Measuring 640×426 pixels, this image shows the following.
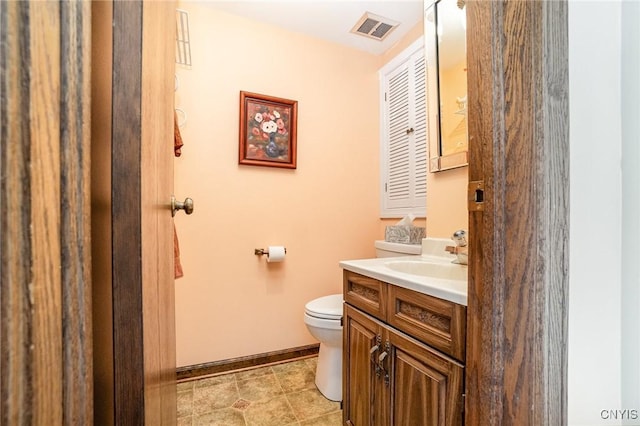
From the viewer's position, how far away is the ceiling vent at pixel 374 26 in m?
1.78

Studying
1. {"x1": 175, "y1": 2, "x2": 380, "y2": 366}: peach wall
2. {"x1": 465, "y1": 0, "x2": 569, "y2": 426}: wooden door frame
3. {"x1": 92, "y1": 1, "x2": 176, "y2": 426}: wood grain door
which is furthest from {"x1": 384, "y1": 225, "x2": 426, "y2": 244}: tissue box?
{"x1": 92, "y1": 1, "x2": 176, "y2": 426}: wood grain door

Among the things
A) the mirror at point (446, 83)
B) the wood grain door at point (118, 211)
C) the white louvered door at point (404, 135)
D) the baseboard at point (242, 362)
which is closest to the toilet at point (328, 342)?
the baseboard at point (242, 362)

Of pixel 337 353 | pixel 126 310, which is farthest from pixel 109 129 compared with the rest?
pixel 337 353

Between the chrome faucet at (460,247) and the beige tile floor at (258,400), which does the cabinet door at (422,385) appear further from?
the beige tile floor at (258,400)

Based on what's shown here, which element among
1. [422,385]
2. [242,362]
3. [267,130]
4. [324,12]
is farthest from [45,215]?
[324,12]

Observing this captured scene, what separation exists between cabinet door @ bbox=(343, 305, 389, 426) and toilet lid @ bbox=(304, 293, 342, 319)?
25 centimetres

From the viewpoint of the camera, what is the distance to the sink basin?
1186 millimetres

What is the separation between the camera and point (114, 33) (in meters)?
0.35

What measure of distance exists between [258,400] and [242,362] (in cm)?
35

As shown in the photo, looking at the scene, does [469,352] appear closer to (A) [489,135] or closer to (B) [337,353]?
(A) [489,135]

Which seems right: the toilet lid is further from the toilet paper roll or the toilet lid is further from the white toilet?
the toilet paper roll

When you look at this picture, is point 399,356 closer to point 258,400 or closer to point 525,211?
point 525,211

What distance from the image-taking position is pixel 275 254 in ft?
6.06

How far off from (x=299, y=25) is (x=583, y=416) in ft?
7.36
